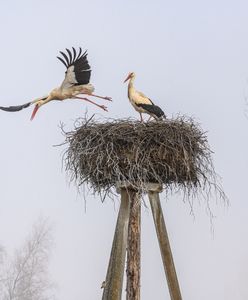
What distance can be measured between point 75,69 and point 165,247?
79.5 inches

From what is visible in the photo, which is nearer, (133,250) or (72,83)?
(133,250)

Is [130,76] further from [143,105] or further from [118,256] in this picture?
[118,256]

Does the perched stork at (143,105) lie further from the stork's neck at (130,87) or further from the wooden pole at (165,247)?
the wooden pole at (165,247)

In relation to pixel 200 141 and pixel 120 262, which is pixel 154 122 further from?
pixel 120 262

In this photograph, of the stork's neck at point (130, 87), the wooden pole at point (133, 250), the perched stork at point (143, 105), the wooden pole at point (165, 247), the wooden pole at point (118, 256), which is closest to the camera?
the wooden pole at point (118, 256)

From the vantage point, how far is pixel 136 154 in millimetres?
4883

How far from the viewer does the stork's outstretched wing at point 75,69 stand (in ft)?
18.8

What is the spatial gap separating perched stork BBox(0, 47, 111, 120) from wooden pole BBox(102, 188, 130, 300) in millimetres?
1310

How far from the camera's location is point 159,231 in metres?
4.94

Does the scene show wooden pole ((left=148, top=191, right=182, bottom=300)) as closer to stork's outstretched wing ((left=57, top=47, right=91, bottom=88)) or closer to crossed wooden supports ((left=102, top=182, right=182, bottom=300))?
crossed wooden supports ((left=102, top=182, right=182, bottom=300))

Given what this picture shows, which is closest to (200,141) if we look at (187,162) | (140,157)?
(187,162)

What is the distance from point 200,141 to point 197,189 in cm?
44

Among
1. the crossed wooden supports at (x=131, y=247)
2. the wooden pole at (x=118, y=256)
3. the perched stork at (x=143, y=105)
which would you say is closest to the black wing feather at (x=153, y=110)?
the perched stork at (x=143, y=105)

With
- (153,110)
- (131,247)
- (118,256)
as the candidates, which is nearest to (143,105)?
(153,110)
